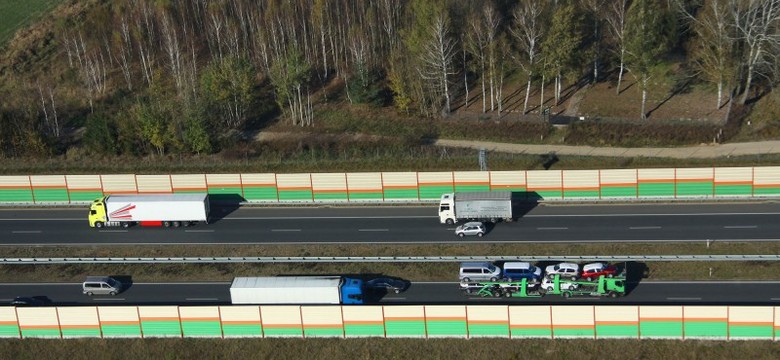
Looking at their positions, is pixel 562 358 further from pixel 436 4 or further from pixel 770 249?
pixel 436 4

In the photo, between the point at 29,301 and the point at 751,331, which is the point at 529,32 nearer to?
the point at 751,331

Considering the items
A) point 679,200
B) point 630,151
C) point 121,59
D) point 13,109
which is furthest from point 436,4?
point 13,109

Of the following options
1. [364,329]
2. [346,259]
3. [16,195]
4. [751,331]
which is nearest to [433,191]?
[346,259]

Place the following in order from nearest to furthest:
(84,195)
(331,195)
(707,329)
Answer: (707,329)
(331,195)
(84,195)

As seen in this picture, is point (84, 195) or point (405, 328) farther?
point (84, 195)

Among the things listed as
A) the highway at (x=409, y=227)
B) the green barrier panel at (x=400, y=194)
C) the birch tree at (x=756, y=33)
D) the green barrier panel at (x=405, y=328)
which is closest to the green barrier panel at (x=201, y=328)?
the green barrier panel at (x=405, y=328)

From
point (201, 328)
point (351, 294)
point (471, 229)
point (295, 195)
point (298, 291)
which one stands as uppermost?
point (295, 195)

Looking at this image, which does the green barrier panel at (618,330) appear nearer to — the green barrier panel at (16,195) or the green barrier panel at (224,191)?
the green barrier panel at (224,191)
